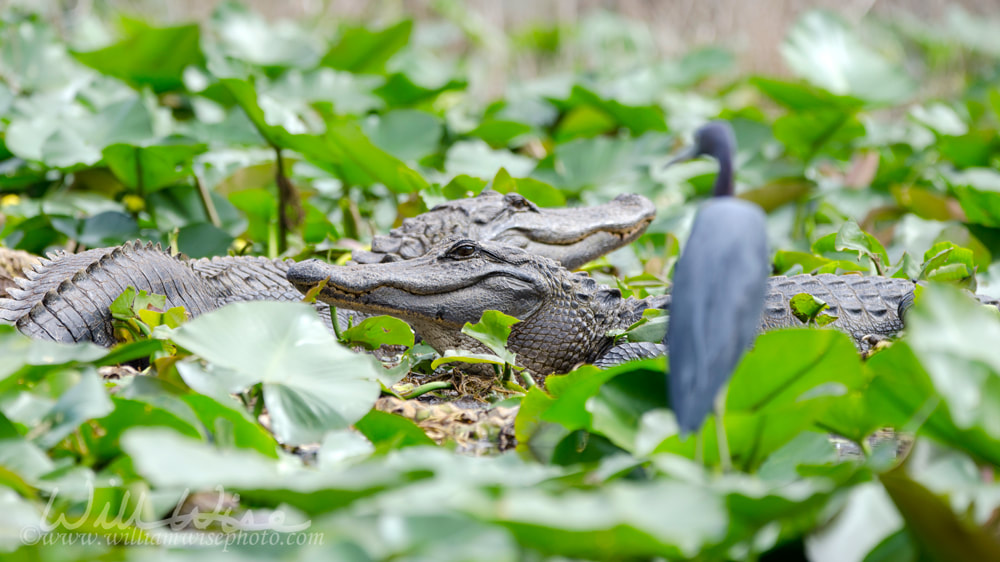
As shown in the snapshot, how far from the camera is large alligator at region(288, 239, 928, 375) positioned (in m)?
2.31

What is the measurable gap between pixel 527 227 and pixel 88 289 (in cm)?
132

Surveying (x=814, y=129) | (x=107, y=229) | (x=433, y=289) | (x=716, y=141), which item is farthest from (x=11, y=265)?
(x=814, y=129)

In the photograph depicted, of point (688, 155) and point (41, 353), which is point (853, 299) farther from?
point (41, 353)

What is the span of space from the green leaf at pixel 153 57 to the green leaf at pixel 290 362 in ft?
8.84

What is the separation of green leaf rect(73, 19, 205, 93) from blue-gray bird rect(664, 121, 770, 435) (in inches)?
126

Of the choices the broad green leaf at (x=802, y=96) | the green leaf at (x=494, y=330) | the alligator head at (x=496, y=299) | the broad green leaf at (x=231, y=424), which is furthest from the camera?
Result: the broad green leaf at (x=802, y=96)

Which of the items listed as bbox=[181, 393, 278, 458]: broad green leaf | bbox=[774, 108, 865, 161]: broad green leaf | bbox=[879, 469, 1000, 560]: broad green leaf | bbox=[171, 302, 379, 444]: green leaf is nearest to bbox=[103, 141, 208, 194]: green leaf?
bbox=[171, 302, 379, 444]: green leaf

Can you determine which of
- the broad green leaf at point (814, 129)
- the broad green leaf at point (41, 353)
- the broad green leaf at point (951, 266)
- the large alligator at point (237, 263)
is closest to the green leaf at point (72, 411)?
the broad green leaf at point (41, 353)

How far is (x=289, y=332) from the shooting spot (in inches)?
59.5

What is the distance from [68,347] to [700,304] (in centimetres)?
106

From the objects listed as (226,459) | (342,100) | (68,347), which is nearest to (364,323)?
(68,347)

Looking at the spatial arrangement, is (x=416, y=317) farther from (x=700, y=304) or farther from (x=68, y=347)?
(x=700, y=304)

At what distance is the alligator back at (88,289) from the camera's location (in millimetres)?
2170

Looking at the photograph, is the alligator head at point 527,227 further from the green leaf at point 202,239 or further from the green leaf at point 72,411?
the green leaf at point 72,411
